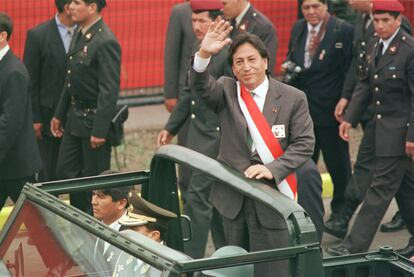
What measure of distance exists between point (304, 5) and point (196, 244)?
227 centimetres

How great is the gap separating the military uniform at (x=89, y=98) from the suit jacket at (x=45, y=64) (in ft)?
1.18

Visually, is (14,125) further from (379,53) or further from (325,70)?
(325,70)

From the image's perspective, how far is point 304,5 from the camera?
9.38 m

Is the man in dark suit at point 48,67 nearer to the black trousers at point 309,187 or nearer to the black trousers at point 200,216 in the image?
the black trousers at point 200,216

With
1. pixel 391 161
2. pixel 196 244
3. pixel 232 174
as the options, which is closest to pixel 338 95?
pixel 391 161

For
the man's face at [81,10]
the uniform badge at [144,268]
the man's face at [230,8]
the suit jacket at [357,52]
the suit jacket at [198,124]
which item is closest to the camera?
the uniform badge at [144,268]

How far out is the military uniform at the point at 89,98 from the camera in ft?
28.2

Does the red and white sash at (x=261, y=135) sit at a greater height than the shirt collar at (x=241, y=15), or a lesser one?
lesser

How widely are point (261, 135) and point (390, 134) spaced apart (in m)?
1.99

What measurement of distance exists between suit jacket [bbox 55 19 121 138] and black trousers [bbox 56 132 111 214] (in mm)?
106

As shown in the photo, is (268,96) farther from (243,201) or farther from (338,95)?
(338,95)

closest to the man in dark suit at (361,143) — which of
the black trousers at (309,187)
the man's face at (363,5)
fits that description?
the man's face at (363,5)

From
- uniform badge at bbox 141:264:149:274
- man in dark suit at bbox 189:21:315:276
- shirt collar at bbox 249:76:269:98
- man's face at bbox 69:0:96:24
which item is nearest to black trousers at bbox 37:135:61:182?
man's face at bbox 69:0:96:24

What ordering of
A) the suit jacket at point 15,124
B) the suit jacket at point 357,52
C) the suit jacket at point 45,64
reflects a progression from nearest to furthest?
the suit jacket at point 15,124, the suit jacket at point 357,52, the suit jacket at point 45,64
